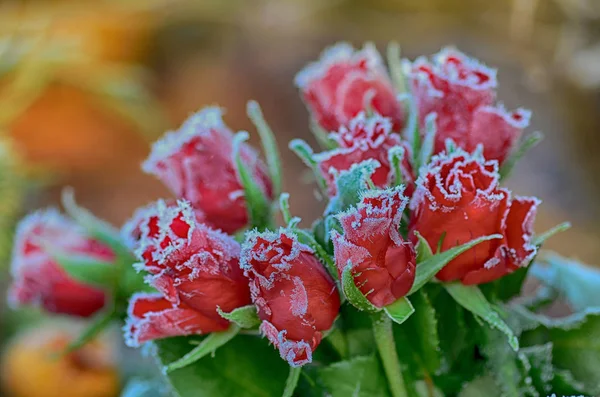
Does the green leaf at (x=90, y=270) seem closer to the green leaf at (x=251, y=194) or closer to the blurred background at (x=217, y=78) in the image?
the green leaf at (x=251, y=194)

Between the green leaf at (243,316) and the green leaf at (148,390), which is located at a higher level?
the green leaf at (243,316)

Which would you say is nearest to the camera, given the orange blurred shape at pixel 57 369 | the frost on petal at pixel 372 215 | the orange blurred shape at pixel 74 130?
the frost on petal at pixel 372 215

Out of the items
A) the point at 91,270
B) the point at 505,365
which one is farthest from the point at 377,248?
the point at 91,270

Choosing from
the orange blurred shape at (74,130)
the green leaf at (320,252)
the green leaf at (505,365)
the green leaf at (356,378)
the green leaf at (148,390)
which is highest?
the green leaf at (320,252)

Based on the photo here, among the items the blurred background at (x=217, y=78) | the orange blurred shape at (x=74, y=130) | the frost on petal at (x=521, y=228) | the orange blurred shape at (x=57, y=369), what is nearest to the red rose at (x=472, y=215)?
the frost on petal at (x=521, y=228)

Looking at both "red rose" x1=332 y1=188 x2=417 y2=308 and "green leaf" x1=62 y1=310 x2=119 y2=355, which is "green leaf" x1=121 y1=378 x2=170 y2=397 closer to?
"green leaf" x1=62 y1=310 x2=119 y2=355

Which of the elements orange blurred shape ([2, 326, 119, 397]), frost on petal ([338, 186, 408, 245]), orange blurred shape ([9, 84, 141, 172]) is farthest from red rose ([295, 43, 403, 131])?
orange blurred shape ([9, 84, 141, 172])

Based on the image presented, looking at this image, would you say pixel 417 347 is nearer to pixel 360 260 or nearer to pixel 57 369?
pixel 360 260
